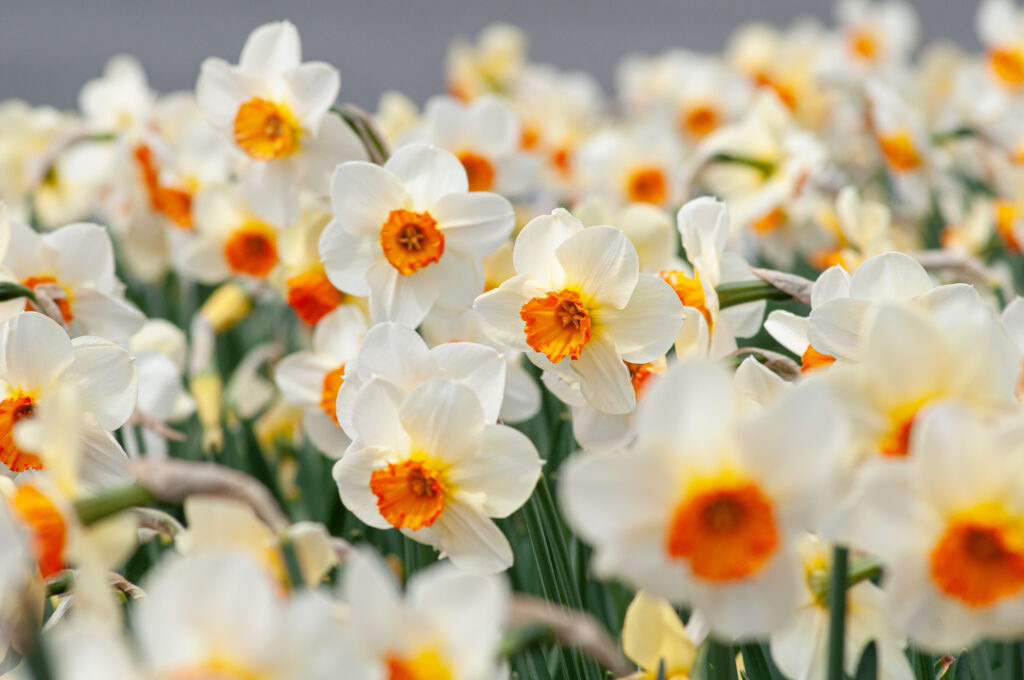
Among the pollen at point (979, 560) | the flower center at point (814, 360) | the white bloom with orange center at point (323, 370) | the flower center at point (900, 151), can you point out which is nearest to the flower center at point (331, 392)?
the white bloom with orange center at point (323, 370)

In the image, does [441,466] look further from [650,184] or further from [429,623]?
[650,184]

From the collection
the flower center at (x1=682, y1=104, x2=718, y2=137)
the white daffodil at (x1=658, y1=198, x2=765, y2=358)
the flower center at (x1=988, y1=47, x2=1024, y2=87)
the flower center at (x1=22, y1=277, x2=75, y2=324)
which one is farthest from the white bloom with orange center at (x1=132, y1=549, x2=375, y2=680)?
the flower center at (x1=988, y1=47, x2=1024, y2=87)

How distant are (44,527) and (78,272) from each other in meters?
0.75

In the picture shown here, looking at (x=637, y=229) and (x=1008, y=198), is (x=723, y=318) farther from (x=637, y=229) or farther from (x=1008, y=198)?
(x=1008, y=198)

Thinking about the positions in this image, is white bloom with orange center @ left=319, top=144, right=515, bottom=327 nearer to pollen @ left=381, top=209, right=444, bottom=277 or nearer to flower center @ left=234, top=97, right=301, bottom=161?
pollen @ left=381, top=209, right=444, bottom=277

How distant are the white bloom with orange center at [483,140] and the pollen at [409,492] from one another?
976 mm

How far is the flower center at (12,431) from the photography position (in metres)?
0.96

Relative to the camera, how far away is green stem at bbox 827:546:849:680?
69 centimetres

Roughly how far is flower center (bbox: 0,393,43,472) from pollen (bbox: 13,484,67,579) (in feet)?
0.83

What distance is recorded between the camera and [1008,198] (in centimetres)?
232

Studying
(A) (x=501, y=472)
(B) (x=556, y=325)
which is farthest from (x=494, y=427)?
(B) (x=556, y=325)

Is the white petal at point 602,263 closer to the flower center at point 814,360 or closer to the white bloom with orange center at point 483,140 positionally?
the flower center at point 814,360

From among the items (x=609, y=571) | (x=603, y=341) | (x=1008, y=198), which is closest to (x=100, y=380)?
(x=603, y=341)

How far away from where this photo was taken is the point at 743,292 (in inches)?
42.9
